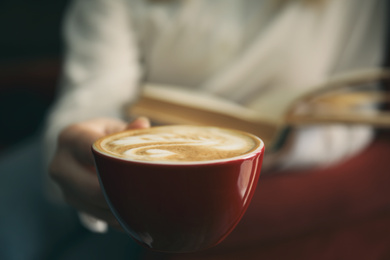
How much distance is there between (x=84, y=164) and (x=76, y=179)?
11 millimetres

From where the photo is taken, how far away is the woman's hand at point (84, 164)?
240 millimetres

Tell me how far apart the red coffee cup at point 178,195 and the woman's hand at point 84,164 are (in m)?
0.05

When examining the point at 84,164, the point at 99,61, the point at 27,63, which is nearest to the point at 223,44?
the point at 99,61

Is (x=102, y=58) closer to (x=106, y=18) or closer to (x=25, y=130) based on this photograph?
(x=106, y=18)

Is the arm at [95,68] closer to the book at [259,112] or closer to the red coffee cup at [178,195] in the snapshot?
the book at [259,112]

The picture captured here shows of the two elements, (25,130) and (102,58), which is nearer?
(102,58)

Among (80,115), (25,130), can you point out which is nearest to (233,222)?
(80,115)

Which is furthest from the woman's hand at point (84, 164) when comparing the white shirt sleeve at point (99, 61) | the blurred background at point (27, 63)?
the blurred background at point (27, 63)

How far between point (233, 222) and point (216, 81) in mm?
472

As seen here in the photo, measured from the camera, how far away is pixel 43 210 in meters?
0.59

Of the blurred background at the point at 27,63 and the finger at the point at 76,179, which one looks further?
Answer: the blurred background at the point at 27,63

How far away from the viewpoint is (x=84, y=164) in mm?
260

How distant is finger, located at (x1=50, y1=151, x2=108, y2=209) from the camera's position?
0.80ft

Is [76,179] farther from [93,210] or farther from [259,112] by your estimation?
[259,112]
